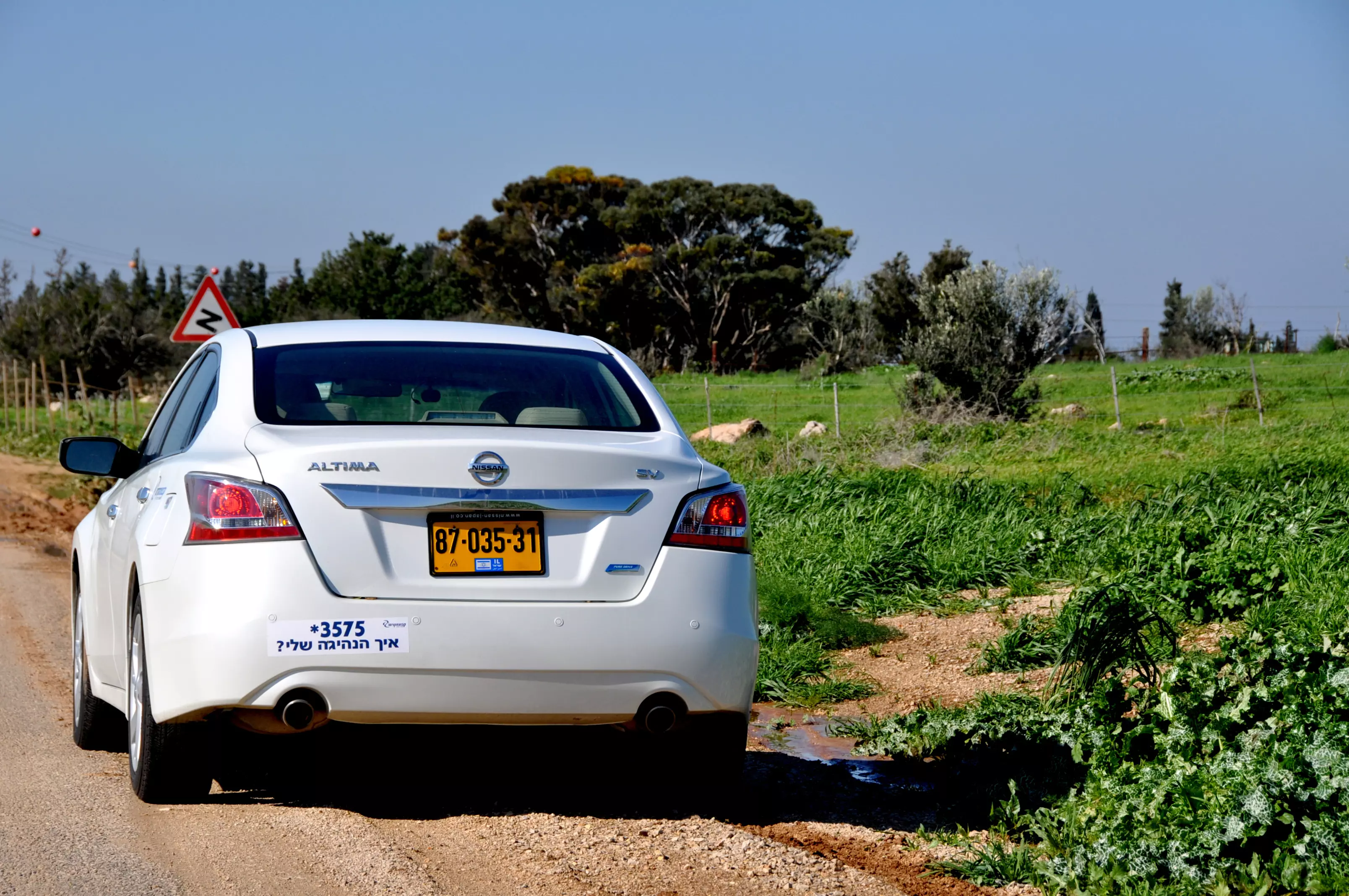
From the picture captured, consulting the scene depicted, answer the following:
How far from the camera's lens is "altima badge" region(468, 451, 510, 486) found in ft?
14.0

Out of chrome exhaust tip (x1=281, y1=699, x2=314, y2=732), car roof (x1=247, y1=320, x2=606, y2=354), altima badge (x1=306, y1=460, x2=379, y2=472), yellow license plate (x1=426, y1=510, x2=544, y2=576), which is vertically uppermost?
car roof (x1=247, y1=320, x2=606, y2=354)

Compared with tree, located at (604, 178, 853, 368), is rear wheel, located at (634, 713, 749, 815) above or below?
below

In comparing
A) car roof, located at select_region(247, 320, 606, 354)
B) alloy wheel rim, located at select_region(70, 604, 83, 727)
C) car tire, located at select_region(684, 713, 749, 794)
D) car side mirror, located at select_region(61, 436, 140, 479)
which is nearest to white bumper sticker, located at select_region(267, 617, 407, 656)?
car tire, located at select_region(684, 713, 749, 794)

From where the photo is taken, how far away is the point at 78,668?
6055mm

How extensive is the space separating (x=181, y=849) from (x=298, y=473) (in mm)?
1161

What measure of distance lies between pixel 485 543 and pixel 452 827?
0.95m

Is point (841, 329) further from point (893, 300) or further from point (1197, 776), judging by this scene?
point (1197, 776)

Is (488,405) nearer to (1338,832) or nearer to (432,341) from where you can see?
(432,341)

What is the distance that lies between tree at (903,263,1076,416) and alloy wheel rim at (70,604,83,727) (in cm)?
1826

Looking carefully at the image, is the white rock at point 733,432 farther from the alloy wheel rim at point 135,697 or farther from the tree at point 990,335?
the alloy wheel rim at point 135,697

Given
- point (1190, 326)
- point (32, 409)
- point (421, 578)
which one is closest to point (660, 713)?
point (421, 578)

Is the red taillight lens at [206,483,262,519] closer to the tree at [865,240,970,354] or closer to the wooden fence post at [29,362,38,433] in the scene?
the wooden fence post at [29,362,38,433]

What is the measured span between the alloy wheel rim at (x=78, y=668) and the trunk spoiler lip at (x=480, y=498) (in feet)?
7.89

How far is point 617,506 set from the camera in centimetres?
439
